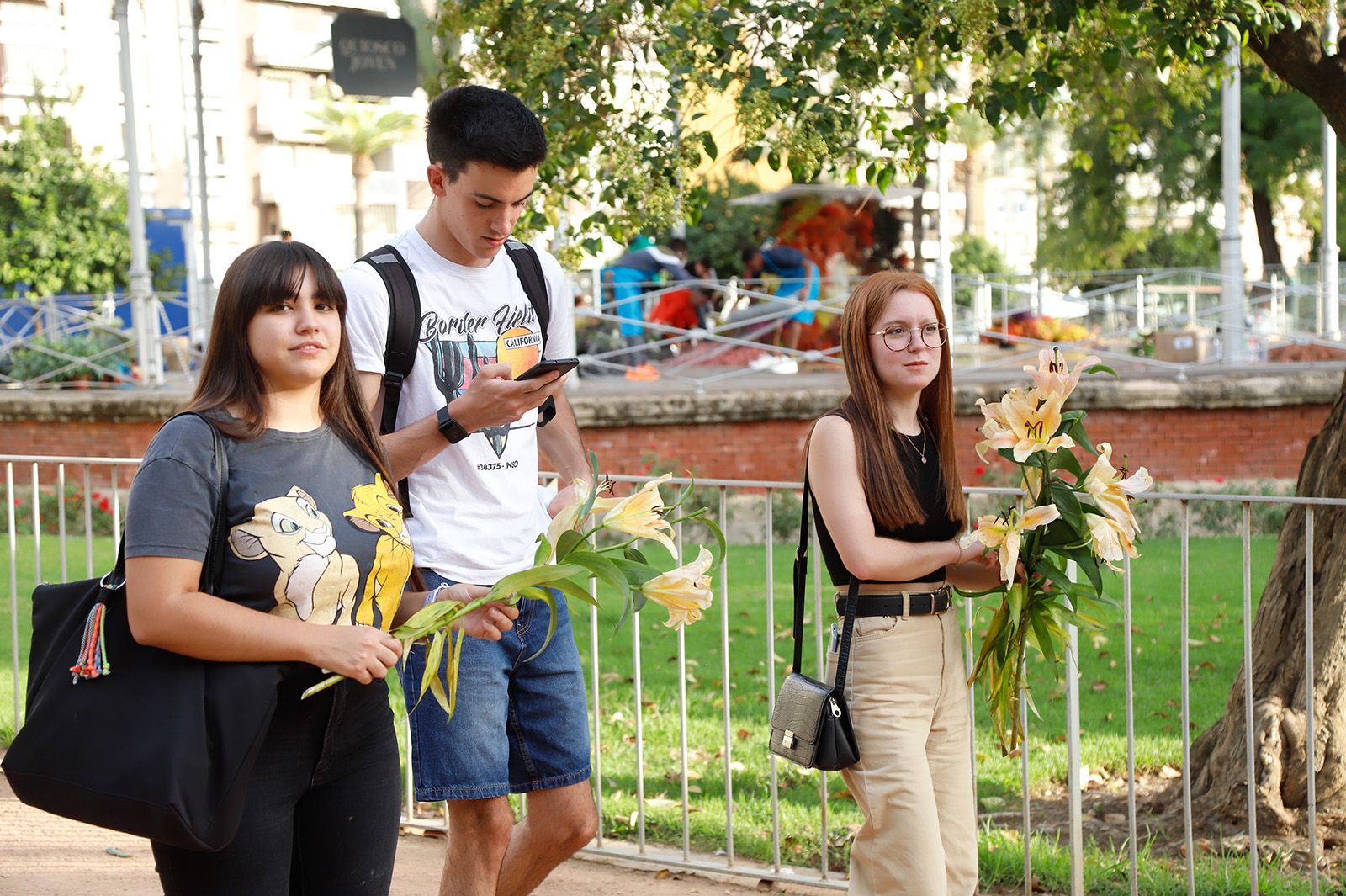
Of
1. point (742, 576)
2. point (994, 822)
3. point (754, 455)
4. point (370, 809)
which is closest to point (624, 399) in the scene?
point (754, 455)

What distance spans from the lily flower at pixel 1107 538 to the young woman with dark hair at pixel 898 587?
0.27 m

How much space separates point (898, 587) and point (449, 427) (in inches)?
42.1

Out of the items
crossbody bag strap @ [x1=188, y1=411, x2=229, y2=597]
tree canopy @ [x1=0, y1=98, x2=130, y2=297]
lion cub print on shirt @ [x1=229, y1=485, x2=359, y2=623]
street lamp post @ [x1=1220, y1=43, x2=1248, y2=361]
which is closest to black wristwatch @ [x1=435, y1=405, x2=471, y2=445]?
lion cub print on shirt @ [x1=229, y1=485, x2=359, y2=623]

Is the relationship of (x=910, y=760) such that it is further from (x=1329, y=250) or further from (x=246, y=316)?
(x=1329, y=250)

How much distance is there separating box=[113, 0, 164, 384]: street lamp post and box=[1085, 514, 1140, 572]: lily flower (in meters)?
12.5

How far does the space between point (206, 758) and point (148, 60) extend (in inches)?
1861

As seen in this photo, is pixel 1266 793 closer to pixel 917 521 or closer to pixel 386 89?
pixel 917 521

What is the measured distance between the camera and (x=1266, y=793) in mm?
4656

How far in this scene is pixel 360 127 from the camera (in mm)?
44906

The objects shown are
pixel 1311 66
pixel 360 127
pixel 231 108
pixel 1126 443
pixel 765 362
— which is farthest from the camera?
pixel 231 108

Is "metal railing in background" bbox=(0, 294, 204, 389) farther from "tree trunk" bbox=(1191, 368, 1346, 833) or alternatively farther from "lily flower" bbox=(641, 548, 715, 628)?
"lily flower" bbox=(641, 548, 715, 628)

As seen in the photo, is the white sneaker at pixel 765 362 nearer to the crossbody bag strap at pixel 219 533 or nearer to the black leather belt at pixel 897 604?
the black leather belt at pixel 897 604

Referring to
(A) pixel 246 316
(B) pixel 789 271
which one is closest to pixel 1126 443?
(B) pixel 789 271

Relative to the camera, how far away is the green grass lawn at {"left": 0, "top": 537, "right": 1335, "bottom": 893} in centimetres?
509
